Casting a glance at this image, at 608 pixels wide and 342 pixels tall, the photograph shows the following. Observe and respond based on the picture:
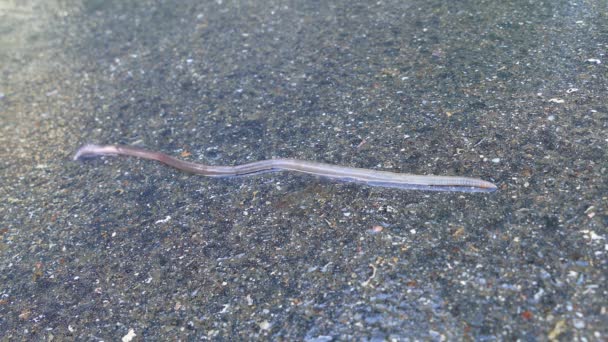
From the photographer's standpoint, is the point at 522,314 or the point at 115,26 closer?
the point at 522,314

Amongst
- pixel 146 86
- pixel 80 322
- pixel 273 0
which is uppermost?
pixel 273 0

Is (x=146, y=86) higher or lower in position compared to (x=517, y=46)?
lower

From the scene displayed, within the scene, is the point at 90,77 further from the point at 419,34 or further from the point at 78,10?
the point at 419,34

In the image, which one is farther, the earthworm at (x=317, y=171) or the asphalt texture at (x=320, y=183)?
the earthworm at (x=317, y=171)

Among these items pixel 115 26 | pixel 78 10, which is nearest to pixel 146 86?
pixel 115 26
